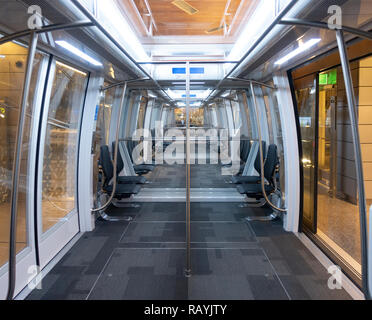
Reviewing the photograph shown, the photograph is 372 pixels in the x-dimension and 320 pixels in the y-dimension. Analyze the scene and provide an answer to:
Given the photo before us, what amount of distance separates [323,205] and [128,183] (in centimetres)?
371

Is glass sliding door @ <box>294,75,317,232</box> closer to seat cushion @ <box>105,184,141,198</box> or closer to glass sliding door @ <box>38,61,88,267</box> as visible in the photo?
seat cushion @ <box>105,184,141,198</box>

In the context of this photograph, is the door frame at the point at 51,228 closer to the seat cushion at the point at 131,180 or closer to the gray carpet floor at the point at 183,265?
the gray carpet floor at the point at 183,265

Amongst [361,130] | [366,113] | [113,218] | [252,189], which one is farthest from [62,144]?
[366,113]

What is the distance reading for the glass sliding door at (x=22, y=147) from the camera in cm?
283

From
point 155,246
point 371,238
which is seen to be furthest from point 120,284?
point 371,238

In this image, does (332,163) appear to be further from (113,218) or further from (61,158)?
(61,158)

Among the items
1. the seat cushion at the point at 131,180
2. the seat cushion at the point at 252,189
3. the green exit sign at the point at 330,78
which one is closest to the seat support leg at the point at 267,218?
the seat cushion at the point at 252,189

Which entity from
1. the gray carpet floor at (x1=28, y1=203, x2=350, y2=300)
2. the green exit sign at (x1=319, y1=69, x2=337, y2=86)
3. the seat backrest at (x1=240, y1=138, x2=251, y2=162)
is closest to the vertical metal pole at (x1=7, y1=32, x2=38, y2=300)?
the gray carpet floor at (x1=28, y1=203, x2=350, y2=300)

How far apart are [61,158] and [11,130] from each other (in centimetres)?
100

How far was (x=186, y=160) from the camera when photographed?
2818 millimetres

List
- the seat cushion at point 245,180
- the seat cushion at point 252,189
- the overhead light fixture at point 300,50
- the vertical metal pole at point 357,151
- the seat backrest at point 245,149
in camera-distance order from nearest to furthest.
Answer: the vertical metal pole at point 357,151, the overhead light fixture at point 300,50, the seat cushion at point 252,189, the seat cushion at point 245,180, the seat backrest at point 245,149

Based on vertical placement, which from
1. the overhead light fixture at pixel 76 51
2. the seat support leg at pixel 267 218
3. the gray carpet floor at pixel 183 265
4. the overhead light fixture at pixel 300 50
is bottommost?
the gray carpet floor at pixel 183 265

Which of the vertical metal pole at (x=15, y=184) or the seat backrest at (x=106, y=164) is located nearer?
the vertical metal pole at (x=15, y=184)

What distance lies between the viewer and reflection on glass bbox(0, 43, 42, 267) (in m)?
2.89
